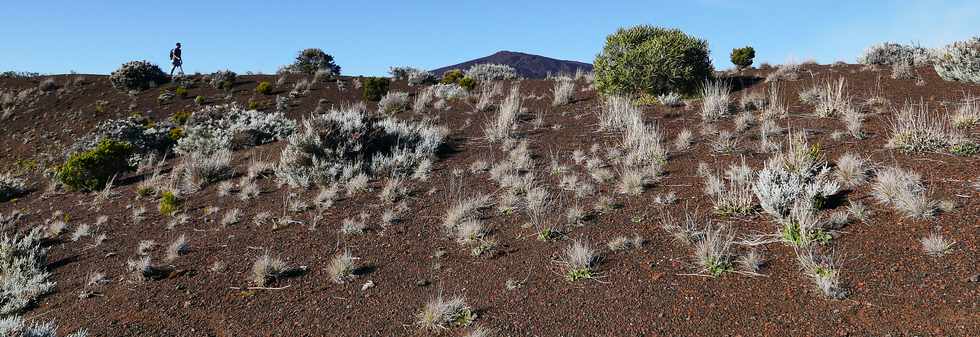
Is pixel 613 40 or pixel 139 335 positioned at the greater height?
pixel 613 40

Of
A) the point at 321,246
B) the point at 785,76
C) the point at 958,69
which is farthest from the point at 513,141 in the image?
the point at 958,69

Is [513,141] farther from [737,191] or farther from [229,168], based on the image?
[229,168]

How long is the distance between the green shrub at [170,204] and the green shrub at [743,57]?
16.2 m

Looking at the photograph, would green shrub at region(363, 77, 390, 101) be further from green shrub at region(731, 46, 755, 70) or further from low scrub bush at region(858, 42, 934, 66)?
low scrub bush at region(858, 42, 934, 66)

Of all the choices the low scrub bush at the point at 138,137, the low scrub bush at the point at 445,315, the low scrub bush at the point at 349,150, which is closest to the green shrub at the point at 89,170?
the low scrub bush at the point at 138,137

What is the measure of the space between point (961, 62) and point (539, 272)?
37.8ft

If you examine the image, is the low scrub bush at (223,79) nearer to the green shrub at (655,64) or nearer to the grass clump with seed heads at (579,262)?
the green shrub at (655,64)

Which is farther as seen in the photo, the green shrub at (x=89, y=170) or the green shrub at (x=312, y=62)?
the green shrub at (x=312, y=62)

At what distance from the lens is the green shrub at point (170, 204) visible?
9539 mm

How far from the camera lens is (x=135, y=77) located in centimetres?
2564

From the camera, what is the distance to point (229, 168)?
1191cm

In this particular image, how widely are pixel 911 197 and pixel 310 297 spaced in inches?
249

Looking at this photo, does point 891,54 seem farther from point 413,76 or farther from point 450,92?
point 413,76

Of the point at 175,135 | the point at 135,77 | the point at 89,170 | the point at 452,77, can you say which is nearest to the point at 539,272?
the point at 89,170
